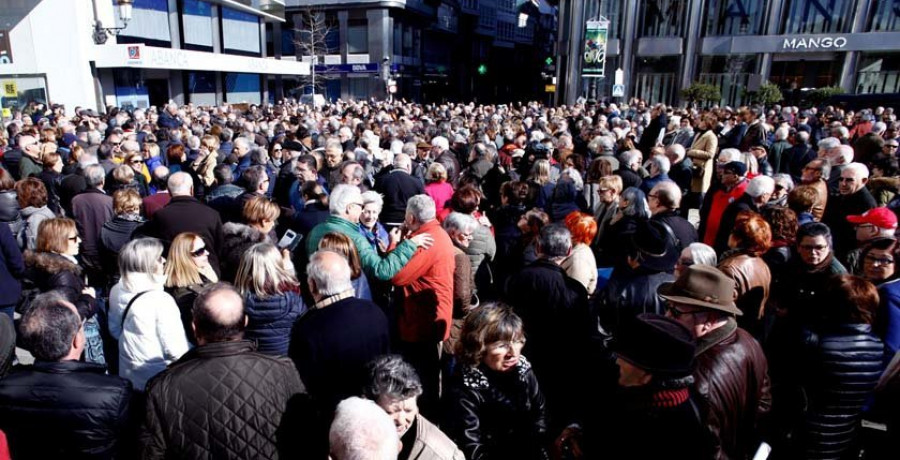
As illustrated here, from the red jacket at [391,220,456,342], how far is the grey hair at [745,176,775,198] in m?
3.17

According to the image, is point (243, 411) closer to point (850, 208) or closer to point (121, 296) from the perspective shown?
point (121, 296)

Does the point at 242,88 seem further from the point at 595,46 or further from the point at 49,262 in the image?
the point at 49,262

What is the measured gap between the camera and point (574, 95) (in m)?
41.8

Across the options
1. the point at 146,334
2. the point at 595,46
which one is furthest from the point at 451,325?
the point at 595,46

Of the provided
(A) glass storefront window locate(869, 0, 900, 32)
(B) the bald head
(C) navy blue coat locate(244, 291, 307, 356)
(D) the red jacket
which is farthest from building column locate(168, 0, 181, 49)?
(A) glass storefront window locate(869, 0, 900, 32)

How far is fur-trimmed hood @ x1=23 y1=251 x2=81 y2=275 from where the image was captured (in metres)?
3.86

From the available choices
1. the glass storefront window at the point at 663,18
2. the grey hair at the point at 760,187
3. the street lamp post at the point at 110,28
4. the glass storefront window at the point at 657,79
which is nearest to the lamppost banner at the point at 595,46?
the street lamp post at the point at 110,28

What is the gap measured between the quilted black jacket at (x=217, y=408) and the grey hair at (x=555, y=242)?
A: 1874 millimetres

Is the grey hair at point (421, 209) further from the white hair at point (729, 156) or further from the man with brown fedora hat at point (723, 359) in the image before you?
the white hair at point (729, 156)

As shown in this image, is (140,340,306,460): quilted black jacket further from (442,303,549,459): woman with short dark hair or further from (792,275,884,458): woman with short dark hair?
(792,275,884,458): woman with short dark hair

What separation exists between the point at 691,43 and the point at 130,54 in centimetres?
3424

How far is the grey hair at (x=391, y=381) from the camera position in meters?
2.42

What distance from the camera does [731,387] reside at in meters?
2.46

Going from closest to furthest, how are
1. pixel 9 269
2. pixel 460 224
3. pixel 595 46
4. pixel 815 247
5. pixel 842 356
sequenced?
pixel 842 356 → pixel 815 247 → pixel 9 269 → pixel 460 224 → pixel 595 46
